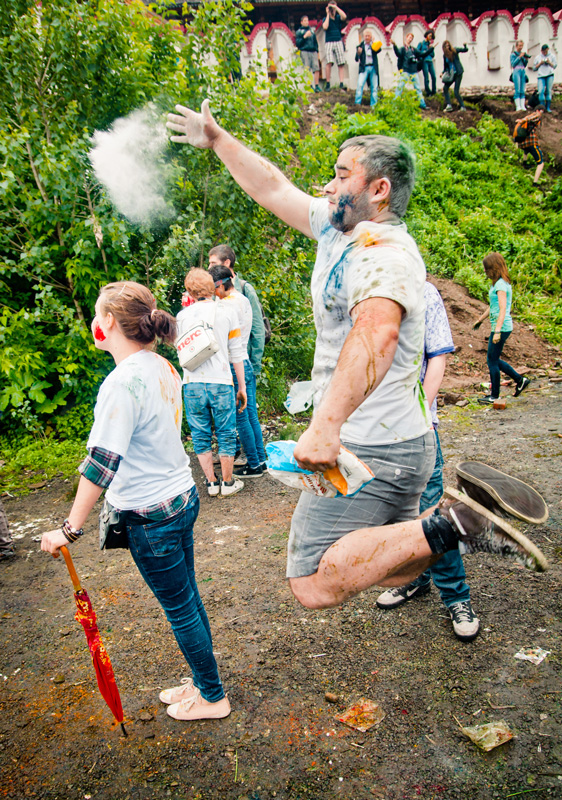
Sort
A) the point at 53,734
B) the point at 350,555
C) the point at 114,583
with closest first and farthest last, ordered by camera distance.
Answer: the point at 350,555
the point at 53,734
the point at 114,583

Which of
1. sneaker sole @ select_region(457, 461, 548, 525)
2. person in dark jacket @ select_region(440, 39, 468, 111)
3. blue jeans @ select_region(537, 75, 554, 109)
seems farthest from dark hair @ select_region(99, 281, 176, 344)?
blue jeans @ select_region(537, 75, 554, 109)

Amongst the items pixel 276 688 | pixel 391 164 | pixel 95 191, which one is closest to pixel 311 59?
pixel 95 191

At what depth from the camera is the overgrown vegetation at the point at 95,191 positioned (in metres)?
5.68

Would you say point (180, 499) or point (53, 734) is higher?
point (180, 499)

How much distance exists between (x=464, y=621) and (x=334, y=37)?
810 inches

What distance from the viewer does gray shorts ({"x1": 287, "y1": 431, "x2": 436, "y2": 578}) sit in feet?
6.56

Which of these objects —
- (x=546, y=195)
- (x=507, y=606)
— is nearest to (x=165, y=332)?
(x=507, y=606)

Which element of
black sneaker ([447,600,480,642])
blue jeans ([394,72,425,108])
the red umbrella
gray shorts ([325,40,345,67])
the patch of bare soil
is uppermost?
gray shorts ([325,40,345,67])

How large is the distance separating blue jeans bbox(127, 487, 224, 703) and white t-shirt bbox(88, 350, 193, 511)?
0.12 metres

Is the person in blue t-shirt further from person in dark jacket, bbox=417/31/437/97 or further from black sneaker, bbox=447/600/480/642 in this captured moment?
person in dark jacket, bbox=417/31/437/97

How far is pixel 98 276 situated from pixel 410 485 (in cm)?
502

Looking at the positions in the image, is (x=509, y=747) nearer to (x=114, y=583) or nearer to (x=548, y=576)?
(x=548, y=576)

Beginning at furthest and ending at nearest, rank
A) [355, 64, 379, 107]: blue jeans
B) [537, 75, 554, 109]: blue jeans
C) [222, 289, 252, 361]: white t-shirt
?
[537, 75, 554, 109]: blue jeans, [355, 64, 379, 107]: blue jeans, [222, 289, 252, 361]: white t-shirt

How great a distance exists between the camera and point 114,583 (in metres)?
3.70
